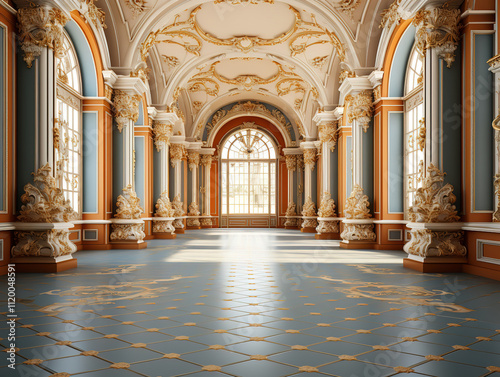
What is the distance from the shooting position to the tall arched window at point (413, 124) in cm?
1234

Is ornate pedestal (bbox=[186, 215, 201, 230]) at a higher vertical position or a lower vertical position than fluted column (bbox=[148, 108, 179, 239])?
lower

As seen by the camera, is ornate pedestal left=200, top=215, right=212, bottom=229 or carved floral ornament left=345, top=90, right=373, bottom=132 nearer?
carved floral ornament left=345, top=90, right=373, bottom=132

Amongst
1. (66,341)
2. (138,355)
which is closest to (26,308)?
(66,341)

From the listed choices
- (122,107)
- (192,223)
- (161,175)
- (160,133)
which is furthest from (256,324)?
(192,223)

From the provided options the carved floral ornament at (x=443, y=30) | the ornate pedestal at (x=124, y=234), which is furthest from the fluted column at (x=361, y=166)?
the ornate pedestal at (x=124, y=234)

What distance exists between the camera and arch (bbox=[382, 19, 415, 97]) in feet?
41.1

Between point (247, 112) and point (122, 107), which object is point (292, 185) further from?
point (122, 107)

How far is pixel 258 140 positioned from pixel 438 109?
24.2 metres

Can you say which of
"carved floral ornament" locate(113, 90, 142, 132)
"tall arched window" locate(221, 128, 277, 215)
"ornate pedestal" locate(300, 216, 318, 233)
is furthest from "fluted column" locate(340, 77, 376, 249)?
"tall arched window" locate(221, 128, 277, 215)

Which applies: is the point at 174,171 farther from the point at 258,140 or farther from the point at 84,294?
the point at 84,294

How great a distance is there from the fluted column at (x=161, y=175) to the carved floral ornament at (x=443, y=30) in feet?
40.9

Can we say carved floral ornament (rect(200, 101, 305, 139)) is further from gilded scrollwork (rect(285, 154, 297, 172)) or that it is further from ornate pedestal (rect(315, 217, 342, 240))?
ornate pedestal (rect(315, 217, 342, 240))

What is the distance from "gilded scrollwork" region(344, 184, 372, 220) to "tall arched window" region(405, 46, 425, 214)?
1.15m

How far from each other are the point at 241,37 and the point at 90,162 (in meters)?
8.30
